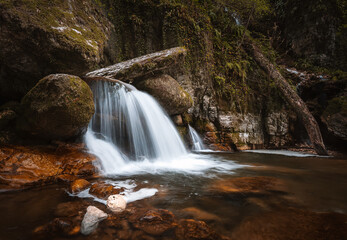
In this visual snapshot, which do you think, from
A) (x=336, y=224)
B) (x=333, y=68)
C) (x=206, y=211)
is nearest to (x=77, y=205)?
(x=206, y=211)

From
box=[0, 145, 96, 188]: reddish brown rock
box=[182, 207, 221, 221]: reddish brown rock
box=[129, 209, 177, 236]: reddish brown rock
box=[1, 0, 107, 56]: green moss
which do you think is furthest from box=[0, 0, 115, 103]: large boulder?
box=[182, 207, 221, 221]: reddish brown rock

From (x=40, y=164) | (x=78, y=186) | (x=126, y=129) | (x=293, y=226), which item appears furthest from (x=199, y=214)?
(x=126, y=129)

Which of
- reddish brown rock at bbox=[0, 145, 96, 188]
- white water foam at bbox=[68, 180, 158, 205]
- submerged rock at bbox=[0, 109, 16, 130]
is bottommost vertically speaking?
white water foam at bbox=[68, 180, 158, 205]

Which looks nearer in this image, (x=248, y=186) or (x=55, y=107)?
(x=248, y=186)

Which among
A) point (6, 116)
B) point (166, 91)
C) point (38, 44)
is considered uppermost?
point (38, 44)

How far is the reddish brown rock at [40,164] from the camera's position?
240cm

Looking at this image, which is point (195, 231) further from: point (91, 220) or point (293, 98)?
point (293, 98)

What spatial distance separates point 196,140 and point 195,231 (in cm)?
593

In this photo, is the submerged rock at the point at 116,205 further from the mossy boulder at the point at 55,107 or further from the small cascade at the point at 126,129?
the mossy boulder at the point at 55,107

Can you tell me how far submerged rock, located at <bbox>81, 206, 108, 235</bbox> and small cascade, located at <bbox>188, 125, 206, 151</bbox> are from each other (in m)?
5.73

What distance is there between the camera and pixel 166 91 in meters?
6.20

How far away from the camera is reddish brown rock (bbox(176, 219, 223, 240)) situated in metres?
1.37

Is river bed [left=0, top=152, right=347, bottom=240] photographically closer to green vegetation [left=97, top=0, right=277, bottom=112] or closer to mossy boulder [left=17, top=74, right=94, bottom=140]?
mossy boulder [left=17, top=74, right=94, bottom=140]

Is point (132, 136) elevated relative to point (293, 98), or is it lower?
lower
